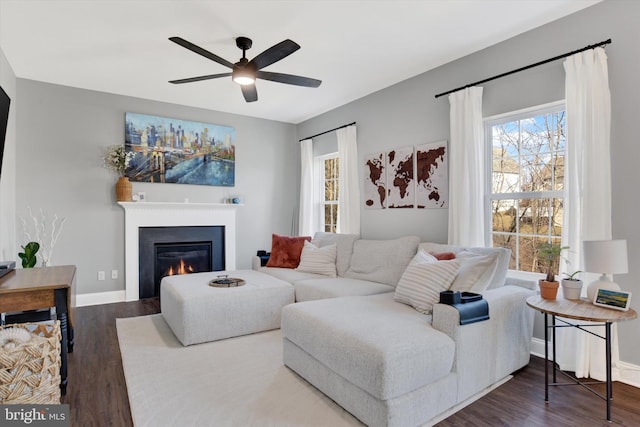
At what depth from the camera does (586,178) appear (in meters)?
2.54

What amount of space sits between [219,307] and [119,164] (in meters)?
2.68

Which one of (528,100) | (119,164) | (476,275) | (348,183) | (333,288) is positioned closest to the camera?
(476,275)

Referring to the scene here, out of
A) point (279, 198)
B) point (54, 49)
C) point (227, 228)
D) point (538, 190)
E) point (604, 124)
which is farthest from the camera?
point (279, 198)

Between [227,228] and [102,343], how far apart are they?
2.52m

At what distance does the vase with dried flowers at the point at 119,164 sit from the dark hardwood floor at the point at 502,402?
88.8 inches

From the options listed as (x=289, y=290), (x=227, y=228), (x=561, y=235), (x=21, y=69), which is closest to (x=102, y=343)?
(x=289, y=290)

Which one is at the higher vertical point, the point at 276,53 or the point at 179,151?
the point at 276,53

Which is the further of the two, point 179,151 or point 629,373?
point 179,151

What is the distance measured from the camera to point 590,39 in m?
2.60

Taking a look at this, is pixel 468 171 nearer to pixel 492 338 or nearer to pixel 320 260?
pixel 492 338

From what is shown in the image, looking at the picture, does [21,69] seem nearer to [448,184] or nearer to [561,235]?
[448,184]

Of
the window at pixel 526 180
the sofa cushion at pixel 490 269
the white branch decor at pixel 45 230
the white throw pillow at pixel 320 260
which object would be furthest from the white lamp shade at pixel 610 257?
the white branch decor at pixel 45 230

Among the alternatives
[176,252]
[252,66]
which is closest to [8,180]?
[176,252]

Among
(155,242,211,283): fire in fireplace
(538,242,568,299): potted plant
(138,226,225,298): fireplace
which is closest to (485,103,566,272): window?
(538,242,568,299): potted plant
